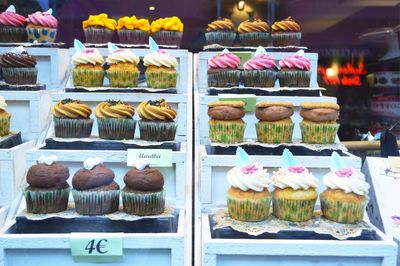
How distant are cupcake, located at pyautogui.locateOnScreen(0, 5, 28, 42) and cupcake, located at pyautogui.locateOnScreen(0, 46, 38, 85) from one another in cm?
51

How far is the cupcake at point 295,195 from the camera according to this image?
2.09 metres

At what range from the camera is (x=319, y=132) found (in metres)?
2.52

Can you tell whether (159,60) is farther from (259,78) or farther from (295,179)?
(295,179)

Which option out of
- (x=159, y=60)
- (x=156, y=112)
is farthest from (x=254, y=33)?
(x=156, y=112)

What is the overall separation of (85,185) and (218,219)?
1.87ft

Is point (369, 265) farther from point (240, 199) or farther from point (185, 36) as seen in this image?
point (185, 36)

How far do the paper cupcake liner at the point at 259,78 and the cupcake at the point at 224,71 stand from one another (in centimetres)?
5

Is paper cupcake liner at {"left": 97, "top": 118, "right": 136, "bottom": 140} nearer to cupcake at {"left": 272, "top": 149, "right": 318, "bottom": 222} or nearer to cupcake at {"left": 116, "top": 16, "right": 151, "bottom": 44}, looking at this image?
cupcake at {"left": 272, "top": 149, "right": 318, "bottom": 222}

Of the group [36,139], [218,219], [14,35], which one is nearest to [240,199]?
[218,219]

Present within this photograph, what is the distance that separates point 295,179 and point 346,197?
0.71 feet

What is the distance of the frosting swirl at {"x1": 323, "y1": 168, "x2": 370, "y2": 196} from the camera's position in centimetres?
209

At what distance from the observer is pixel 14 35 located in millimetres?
3441

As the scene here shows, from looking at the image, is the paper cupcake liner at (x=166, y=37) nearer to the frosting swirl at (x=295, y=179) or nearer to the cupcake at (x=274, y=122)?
the cupcake at (x=274, y=122)

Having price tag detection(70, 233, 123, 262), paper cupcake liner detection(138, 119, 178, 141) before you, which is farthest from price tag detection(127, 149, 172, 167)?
price tag detection(70, 233, 123, 262)
